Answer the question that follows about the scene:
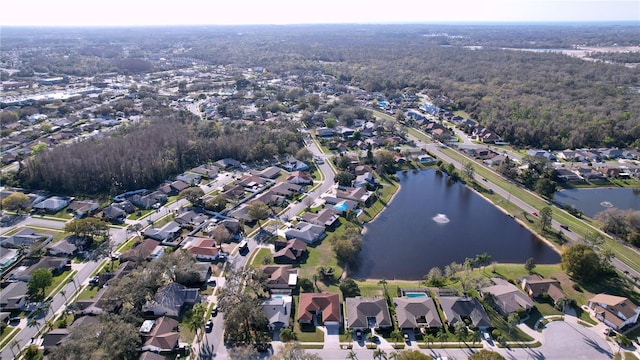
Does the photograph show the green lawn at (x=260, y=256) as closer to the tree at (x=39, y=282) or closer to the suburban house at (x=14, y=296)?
the tree at (x=39, y=282)

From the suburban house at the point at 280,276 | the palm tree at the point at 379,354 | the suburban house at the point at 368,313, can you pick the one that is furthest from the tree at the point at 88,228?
the palm tree at the point at 379,354

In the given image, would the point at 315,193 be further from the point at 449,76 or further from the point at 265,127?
the point at 449,76

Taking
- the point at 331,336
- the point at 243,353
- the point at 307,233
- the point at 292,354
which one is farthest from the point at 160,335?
the point at 307,233

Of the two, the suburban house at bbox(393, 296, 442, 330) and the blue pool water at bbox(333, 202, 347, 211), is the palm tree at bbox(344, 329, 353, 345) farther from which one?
the blue pool water at bbox(333, 202, 347, 211)

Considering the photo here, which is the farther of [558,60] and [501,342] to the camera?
[558,60]

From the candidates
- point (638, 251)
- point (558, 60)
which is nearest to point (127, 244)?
point (638, 251)

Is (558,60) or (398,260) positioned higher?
(558,60)

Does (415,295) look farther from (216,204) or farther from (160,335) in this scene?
(216,204)

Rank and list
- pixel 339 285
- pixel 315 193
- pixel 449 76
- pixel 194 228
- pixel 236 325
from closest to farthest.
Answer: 1. pixel 236 325
2. pixel 339 285
3. pixel 194 228
4. pixel 315 193
5. pixel 449 76
